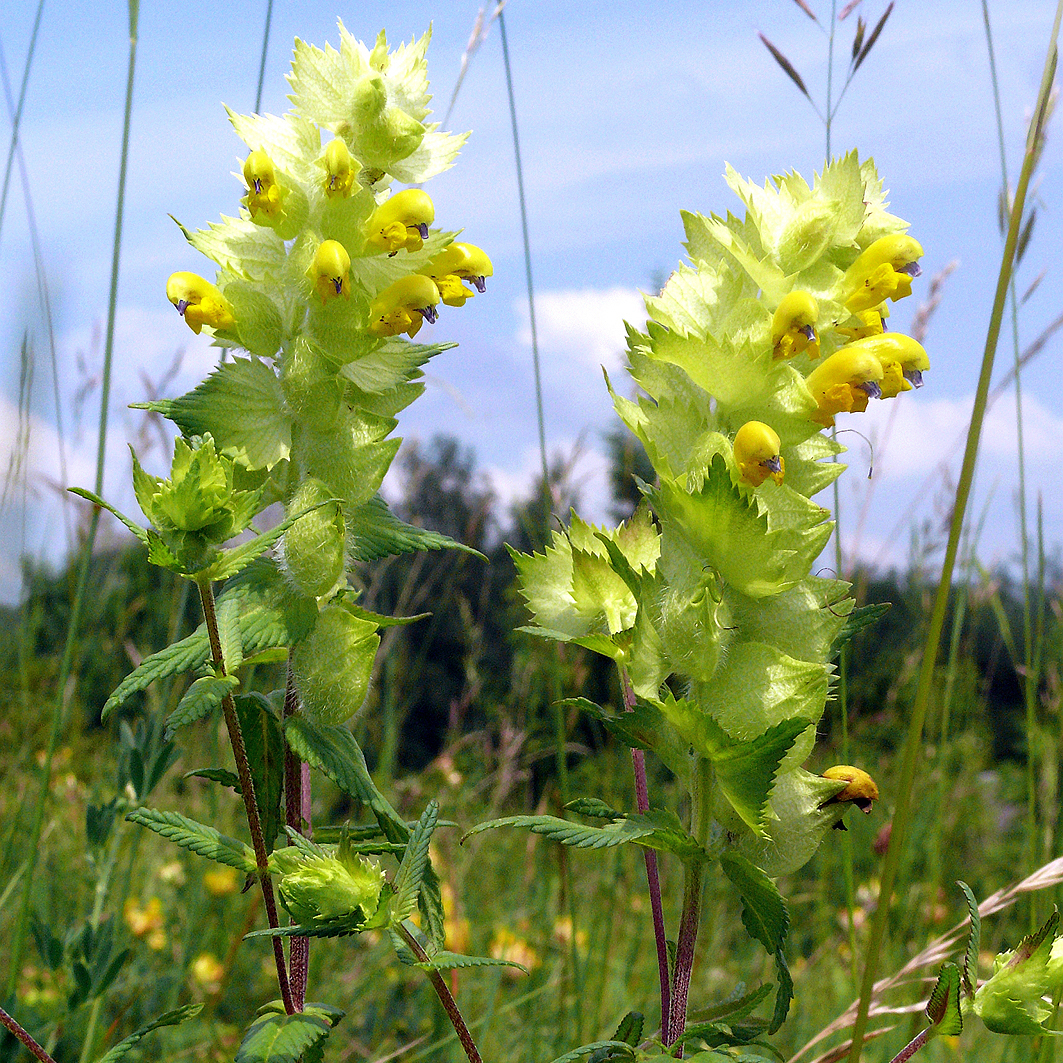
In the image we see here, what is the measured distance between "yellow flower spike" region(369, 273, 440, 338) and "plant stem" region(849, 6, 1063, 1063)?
2.12 feet

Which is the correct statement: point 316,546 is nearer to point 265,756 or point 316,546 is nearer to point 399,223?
point 265,756

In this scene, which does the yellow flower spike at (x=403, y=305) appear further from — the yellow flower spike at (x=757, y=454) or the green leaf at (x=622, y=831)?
the green leaf at (x=622, y=831)

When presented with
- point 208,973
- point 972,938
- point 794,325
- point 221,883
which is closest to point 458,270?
point 794,325

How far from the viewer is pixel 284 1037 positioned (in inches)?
40.7

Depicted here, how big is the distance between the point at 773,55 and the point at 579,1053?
5.59 feet

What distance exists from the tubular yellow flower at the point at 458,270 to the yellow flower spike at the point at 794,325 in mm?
496

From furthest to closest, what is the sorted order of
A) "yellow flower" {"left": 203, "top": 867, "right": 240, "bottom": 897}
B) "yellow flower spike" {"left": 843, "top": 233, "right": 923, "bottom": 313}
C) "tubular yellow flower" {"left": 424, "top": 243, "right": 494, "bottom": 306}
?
"yellow flower" {"left": 203, "top": 867, "right": 240, "bottom": 897}, "tubular yellow flower" {"left": 424, "top": 243, "right": 494, "bottom": 306}, "yellow flower spike" {"left": 843, "top": 233, "right": 923, "bottom": 313}

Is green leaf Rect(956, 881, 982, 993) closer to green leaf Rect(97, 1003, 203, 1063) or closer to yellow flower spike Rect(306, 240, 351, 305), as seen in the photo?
green leaf Rect(97, 1003, 203, 1063)

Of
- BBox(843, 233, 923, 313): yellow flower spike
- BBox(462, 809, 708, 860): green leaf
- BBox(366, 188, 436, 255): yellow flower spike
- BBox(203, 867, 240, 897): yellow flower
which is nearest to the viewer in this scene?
BBox(462, 809, 708, 860): green leaf

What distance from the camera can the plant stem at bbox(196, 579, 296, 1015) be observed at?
1.04 m

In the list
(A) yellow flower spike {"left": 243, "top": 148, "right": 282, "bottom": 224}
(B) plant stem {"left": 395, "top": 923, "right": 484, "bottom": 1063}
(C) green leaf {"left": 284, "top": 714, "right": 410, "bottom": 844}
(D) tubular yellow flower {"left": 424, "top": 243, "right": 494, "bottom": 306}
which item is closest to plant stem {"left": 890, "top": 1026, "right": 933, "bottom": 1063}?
(B) plant stem {"left": 395, "top": 923, "right": 484, "bottom": 1063}

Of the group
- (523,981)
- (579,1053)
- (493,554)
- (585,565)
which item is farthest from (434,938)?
(493,554)

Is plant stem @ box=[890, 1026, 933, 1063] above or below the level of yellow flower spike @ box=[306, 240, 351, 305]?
below

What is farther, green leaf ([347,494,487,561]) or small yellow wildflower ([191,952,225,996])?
small yellow wildflower ([191,952,225,996])
